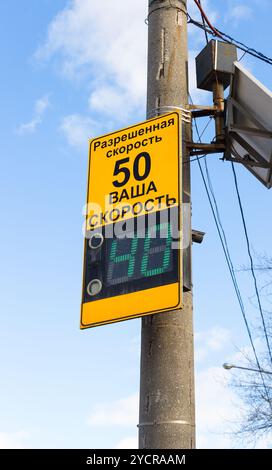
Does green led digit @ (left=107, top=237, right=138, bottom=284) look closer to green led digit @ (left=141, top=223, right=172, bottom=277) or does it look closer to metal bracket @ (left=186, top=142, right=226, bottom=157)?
green led digit @ (left=141, top=223, right=172, bottom=277)

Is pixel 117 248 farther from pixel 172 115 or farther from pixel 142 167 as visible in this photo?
pixel 172 115

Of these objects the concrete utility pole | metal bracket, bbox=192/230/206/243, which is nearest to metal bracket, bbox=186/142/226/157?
the concrete utility pole

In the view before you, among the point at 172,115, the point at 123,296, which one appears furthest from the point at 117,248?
the point at 172,115

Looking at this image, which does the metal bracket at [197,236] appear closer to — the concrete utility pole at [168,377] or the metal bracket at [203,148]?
the concrete utility pole at [168,377]

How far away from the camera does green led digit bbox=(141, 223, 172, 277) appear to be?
5477 mm

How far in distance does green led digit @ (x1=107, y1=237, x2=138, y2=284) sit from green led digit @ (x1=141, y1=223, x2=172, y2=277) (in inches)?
4.3

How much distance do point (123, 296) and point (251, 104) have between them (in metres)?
2.31

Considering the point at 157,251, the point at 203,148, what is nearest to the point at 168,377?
the point at 157,251

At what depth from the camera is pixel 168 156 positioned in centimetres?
598

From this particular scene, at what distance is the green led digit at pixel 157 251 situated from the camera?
5477 mm

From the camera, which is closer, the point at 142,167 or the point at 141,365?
the point at 141,365

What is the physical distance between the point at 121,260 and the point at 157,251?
0.36 meters

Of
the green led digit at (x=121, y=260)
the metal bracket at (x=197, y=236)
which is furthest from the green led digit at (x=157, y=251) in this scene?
the metal bracket at (x=197, y=236)

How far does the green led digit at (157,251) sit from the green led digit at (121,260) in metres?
0.11
